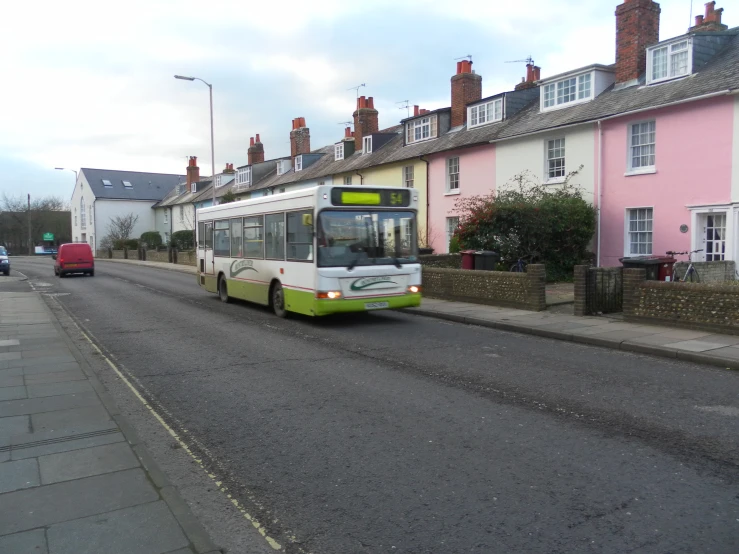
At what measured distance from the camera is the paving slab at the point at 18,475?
4.55 m

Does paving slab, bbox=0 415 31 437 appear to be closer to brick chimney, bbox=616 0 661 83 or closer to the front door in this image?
the front door

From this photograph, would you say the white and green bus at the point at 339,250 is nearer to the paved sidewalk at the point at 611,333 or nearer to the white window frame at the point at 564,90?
the paved sidewalk at the point at 611,333

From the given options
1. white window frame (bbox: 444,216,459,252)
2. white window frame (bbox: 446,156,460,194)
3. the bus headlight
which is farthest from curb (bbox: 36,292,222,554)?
white window frame (bbox: 446,156,460,194)

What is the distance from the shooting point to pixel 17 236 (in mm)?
90250

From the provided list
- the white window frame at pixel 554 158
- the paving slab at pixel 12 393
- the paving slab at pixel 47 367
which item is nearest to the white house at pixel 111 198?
the white window frame at pixel 554 158

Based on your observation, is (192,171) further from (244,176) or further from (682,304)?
(682,304)

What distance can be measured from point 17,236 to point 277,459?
9918 cm

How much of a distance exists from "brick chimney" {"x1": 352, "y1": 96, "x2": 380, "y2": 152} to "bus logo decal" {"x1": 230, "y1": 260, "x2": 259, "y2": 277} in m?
22.9

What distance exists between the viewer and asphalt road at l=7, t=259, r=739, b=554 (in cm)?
396

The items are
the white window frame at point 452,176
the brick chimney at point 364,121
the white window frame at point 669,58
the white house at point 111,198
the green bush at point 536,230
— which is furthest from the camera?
the white house at point 111,198

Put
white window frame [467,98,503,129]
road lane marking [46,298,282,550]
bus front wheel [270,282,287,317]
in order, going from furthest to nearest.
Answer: white window frame [467,98,503,129] < bus front wheel [270,282,287,317] < road lane marking [46,298,282,550]

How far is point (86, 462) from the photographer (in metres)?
5.01

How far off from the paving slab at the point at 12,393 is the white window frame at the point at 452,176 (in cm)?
2197

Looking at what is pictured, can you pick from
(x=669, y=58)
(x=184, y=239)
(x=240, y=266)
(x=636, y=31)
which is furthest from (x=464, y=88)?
(x=184, y=239)
